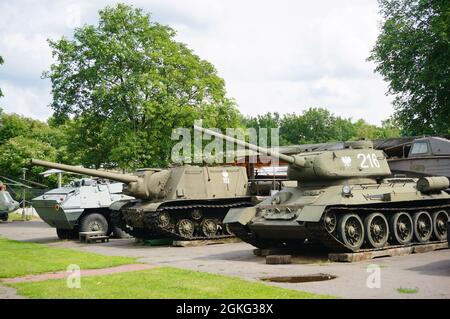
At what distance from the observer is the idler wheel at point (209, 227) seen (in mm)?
19703

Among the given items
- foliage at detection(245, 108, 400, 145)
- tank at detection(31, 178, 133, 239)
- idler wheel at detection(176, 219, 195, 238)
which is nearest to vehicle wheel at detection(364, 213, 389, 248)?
idler wheel at detection(176, 219, 195, 238)

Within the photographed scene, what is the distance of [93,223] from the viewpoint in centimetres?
2172

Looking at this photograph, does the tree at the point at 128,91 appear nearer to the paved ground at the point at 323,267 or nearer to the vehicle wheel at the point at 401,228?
the paved ground at the point at 323,267

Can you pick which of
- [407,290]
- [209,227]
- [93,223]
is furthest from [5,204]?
[407,290]

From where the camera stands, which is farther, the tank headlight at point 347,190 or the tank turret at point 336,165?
the tank turret at point 336,165

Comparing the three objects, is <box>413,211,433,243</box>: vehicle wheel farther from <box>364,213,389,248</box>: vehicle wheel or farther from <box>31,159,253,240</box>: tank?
<box>31,159,253,240</box>: tank

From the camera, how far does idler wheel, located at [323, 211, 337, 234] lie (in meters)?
13.6

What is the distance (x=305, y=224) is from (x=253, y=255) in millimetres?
2531

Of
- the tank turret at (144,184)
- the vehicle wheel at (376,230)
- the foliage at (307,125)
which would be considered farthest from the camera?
the foliage at (307,125)

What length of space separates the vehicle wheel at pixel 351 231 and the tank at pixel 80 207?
1005 cm

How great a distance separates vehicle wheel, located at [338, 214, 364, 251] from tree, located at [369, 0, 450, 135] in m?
16.7

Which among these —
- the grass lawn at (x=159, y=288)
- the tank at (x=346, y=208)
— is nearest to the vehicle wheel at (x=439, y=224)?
the tank at (x=346, y=208)
